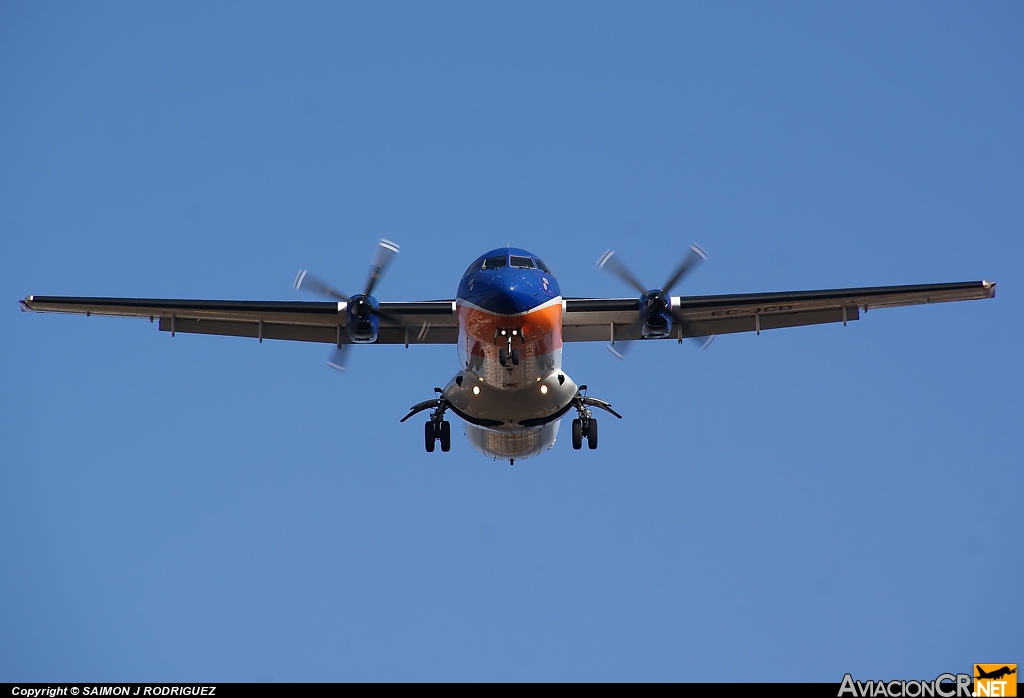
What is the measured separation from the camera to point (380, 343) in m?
21.9

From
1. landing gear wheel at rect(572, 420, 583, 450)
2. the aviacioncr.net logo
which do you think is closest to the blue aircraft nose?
landing gear wheel at rect(572, 420, 583, 450)

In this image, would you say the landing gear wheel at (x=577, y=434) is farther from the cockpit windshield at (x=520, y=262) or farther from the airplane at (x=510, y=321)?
the cockpit windshield at (x=520, y=262)

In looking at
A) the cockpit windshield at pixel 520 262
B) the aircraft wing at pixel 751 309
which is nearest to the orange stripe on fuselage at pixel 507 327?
the cockpit windshield at pixel 520 262

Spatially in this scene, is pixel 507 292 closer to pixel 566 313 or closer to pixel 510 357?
pixel 510 357

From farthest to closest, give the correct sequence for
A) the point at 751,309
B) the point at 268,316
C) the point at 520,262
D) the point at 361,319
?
the point at 268,316
the point at 751,309
the point at 361,319
the point at 520,262

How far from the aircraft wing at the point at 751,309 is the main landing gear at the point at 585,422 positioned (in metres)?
1.64

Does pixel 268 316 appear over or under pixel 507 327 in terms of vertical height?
over

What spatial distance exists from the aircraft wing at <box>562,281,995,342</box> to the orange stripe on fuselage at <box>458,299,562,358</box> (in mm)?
2254

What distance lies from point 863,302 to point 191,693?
1357 cm

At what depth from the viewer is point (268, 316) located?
20609 mm

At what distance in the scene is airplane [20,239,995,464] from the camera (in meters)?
17.5

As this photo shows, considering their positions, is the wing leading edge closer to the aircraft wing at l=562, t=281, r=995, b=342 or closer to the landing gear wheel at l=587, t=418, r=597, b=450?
the aircraft wing at l=562, t=281, r=995, b=342

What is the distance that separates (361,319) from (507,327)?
10.5 feet

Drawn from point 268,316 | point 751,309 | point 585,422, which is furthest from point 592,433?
point 268,316
